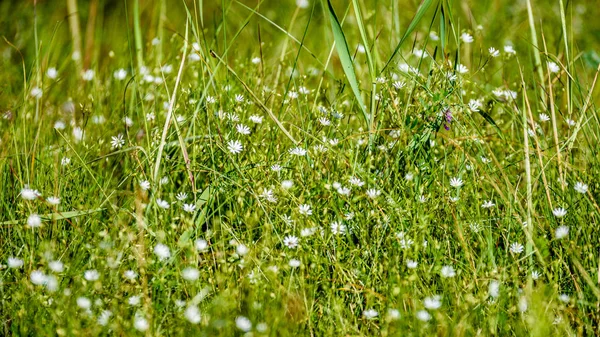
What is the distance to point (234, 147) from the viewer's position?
186cm

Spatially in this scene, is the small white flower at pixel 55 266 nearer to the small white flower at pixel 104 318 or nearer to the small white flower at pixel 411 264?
the small white flower at pixel 104 318

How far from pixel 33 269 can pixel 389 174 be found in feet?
3.08

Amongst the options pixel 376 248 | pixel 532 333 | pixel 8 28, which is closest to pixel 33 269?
pixel 376 248

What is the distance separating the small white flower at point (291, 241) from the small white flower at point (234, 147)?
0.32 metres

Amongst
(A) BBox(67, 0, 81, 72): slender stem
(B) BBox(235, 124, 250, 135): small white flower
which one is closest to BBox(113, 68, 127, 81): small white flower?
(A) BBox(67, 0, 81, 72): slender stem

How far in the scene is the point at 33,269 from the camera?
5.08 ft

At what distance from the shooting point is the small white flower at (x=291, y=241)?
1.60 metres

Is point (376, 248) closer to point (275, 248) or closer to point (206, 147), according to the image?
point (275, 248)

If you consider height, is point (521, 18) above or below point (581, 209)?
above

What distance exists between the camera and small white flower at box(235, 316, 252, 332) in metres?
1.33

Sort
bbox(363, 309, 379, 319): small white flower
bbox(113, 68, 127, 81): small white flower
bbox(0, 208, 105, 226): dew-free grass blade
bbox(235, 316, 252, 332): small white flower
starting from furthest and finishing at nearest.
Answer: bbox(113, 68, 127, 81): small white flower < bbox(0, 208, 105, 226): dew-free grass blade < bbox(363, 309, 379, 319): small white flower < bbox(235, 316, 252, 332): small white flower

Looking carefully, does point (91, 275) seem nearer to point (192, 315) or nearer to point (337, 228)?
point (192, 315)

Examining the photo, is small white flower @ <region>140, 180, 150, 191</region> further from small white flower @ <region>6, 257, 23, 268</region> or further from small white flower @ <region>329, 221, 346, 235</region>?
small white flower @ <region>329, 221, 346, 235</region>

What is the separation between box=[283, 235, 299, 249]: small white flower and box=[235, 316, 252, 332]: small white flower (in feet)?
0.91
